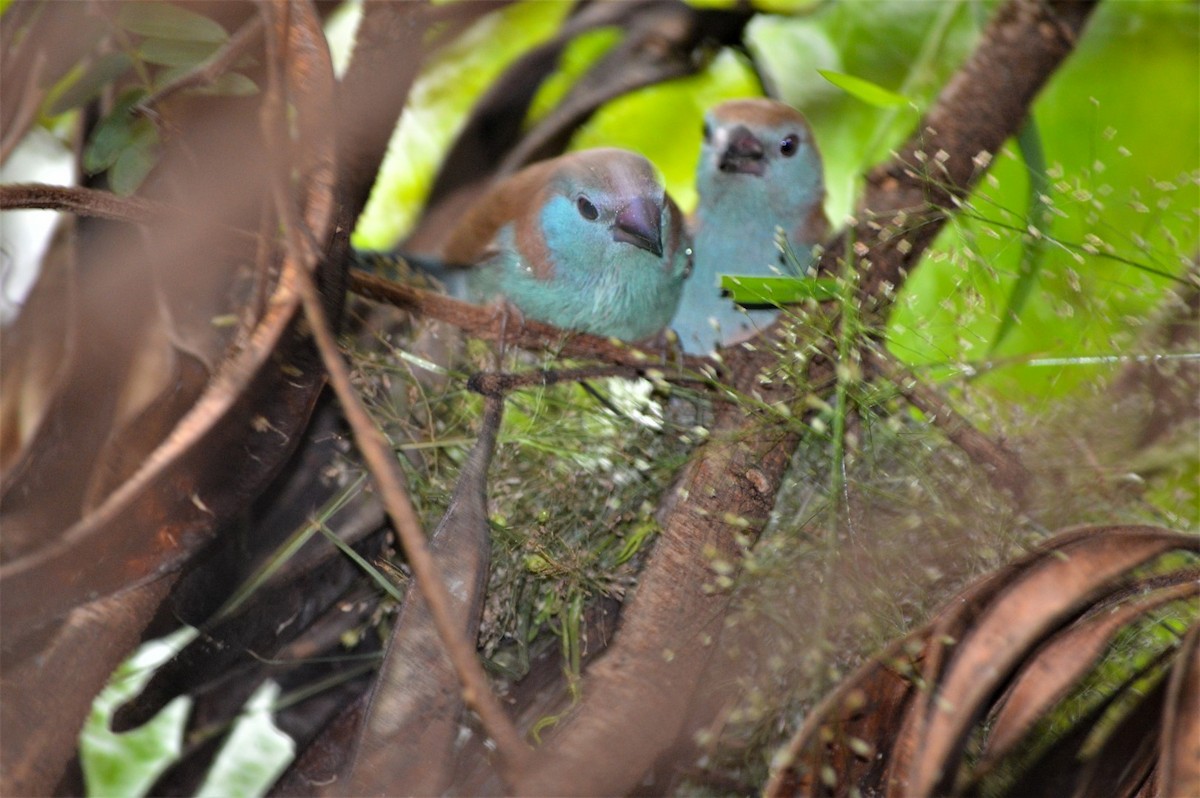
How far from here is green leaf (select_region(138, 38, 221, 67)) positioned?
164cm

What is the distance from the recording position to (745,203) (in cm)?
259

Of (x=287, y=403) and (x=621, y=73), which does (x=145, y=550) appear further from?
(x=621, y=73)

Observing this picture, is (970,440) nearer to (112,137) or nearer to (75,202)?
(75,202)

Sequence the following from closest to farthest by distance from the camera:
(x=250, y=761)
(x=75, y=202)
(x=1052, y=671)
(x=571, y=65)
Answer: (x=1052, y=671) < (x=75, y=202) < (x=250, y=761) < (x=571, y=65)

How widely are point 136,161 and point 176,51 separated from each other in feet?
0.59

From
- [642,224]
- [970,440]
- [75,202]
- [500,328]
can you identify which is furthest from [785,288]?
[75,202]

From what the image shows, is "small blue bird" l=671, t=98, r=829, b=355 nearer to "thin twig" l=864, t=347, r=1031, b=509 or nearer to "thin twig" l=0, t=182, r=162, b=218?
"thin twig" l=864, t=347, r=1031, b=509

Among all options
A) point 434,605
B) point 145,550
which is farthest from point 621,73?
point 434,605

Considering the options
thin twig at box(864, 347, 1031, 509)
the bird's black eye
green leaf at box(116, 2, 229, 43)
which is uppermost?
green leaf at box(116, 2, 229, 43)

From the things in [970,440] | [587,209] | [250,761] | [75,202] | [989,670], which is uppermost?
[75,202]

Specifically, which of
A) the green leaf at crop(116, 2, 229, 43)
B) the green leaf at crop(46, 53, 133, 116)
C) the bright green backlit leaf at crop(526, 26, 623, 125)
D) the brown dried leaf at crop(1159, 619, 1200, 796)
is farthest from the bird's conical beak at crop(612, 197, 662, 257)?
the brown dried leaf at crop(1159, 619, 1200, 796)

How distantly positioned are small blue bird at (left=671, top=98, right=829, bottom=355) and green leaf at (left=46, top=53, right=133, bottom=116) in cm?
126

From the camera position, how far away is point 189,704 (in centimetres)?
173

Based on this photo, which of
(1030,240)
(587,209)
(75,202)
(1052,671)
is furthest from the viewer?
(587,209)
